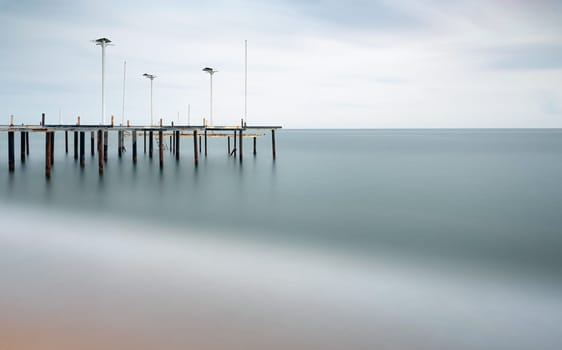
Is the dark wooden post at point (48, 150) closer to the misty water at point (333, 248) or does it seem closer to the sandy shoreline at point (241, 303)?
the misty water at point (333, 248)

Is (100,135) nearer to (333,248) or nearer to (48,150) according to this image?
(48,150)

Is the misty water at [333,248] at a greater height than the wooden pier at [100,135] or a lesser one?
lesser

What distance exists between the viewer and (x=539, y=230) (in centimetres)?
1534

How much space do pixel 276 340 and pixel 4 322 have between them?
12.4ft

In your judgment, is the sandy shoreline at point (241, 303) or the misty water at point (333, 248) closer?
the sandy shoreline at point (241, 303)

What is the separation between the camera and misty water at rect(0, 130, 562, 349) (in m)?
7.49

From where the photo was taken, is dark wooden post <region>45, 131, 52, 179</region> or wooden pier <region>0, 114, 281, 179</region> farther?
wooden pier <region>0, 114, 281, 179</region>

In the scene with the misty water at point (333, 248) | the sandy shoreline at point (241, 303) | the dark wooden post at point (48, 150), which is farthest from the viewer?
the dark wooden post at point (48, 150)

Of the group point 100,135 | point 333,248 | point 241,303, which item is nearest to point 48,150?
point 100,135

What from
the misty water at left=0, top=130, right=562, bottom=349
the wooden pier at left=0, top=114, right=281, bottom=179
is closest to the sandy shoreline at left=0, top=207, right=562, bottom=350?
the misty water at left=0, top=130, right=562, bottom=349

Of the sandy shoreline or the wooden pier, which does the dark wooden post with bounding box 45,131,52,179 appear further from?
the sandy shoreline

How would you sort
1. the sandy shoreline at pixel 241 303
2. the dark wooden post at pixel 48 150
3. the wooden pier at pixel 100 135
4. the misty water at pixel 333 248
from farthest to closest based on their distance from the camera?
the wooden pier at pixel 100 135
the dark wooden post at pixel 48 150
the misty water at pixel 333 248
the sandy shoreline at pixel 241 303

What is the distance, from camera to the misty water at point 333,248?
24.6 feet

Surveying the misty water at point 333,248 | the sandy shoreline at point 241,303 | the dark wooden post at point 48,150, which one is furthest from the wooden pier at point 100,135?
the sandy shoreline at point 241,303
